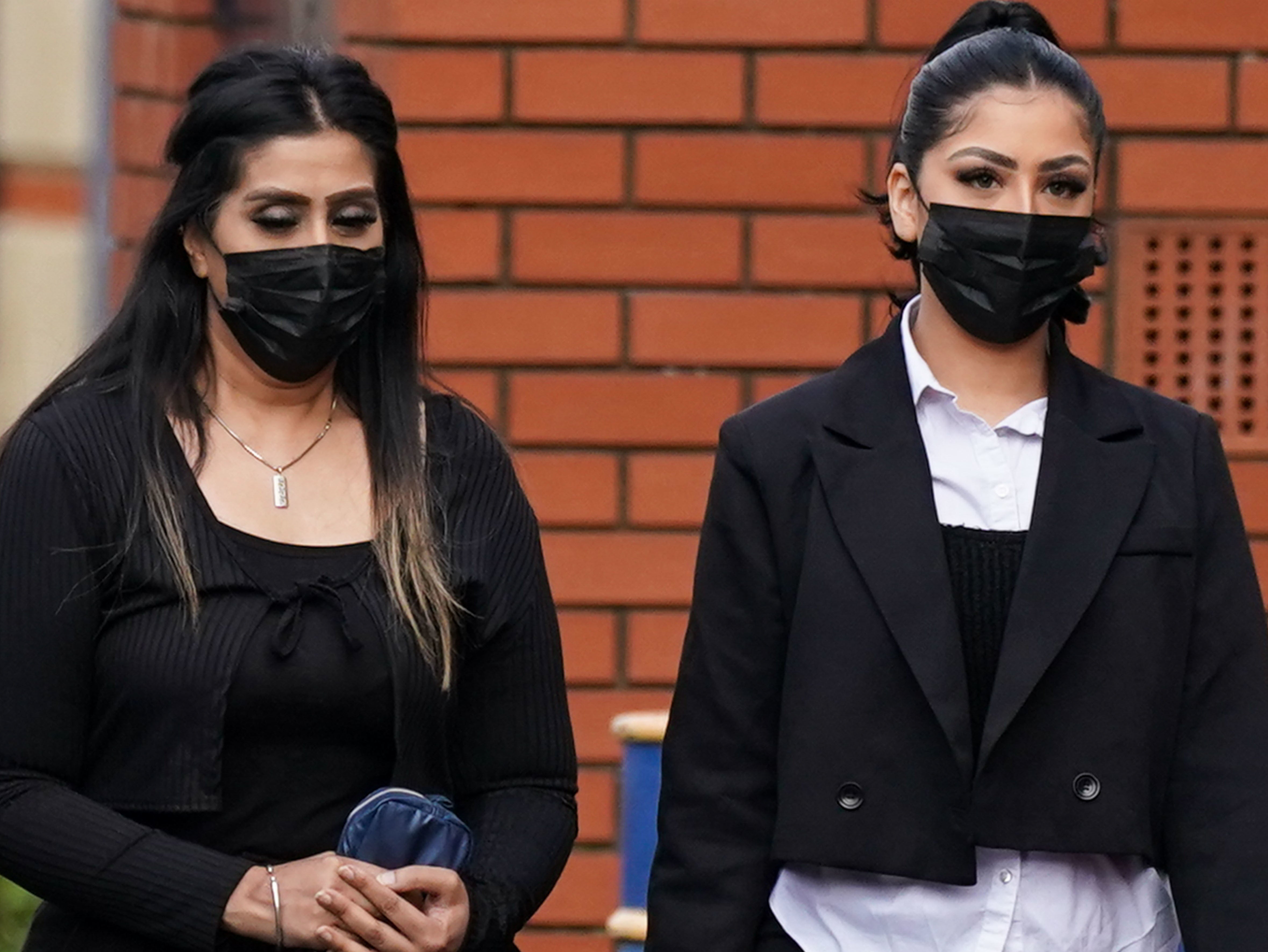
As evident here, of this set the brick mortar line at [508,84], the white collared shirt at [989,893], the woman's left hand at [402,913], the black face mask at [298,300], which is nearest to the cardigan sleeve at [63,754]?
the woman's left hand at [402,913]

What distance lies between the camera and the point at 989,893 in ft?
9.30

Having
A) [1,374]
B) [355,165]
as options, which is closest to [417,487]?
[355,165]

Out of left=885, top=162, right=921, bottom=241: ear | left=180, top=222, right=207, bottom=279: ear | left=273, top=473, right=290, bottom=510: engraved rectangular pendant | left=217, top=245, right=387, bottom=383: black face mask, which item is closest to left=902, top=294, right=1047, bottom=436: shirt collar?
left=885, top=162, right=921, bottom=241: ear

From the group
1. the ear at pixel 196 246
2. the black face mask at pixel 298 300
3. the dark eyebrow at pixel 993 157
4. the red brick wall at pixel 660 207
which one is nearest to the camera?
Answer: the dark eyebrow at pixel 993 157

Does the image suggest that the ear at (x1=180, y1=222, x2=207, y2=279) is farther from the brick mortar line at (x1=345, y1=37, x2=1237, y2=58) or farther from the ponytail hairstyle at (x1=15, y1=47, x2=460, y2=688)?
the brick mortar line at (x1=345, y1=37, x2=1237, y2=58)

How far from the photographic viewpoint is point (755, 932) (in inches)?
115

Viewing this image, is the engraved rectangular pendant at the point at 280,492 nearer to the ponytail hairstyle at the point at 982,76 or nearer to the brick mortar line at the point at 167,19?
the ponytail hairstyle at the point at 982,76

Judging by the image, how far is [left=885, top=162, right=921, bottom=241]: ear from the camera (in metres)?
3.02

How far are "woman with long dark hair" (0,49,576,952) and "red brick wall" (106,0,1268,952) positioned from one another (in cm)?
124

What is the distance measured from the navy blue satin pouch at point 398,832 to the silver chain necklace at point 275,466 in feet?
1.28

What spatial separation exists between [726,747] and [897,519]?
331 millimetres

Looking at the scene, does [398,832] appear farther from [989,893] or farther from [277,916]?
[989,893]

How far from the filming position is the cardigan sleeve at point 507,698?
10.1 ft

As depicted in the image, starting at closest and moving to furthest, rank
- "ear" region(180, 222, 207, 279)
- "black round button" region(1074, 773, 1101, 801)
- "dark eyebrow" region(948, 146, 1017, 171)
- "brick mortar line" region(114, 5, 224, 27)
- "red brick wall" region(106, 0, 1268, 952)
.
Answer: "black round button" region(1074, 773, 1101, 801) < "dark eyebrow" region(948, 146, 1017, 171) < "ear" region(180, 222, 207, 279) < "red brick wall" region(106, 0, 1268, 952) < "brick mortar line" region(114, 5, 224, 27)
